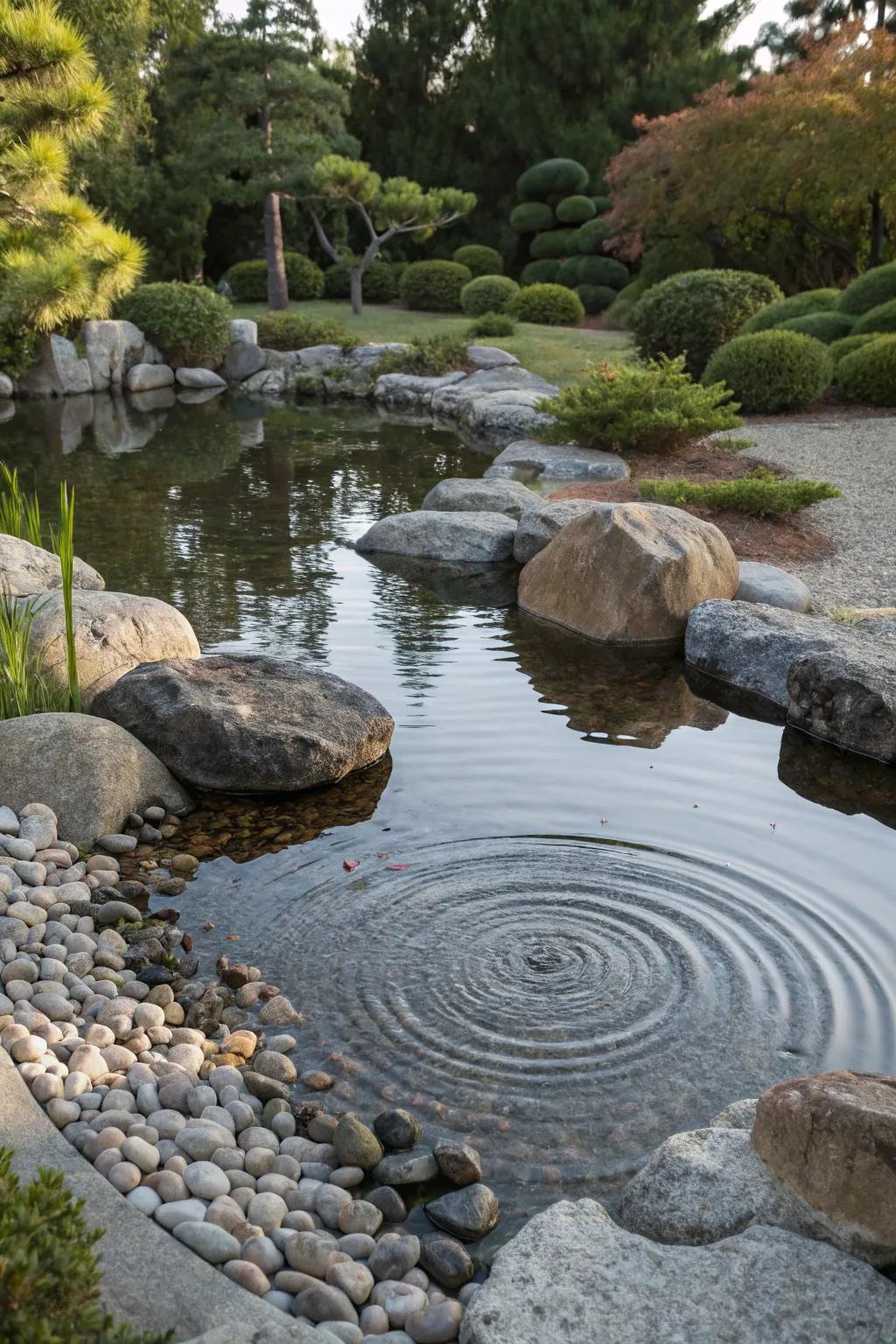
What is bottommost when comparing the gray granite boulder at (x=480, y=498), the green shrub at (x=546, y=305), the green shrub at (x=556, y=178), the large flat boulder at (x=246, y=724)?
the large flat boulder at (x=246, y=724)

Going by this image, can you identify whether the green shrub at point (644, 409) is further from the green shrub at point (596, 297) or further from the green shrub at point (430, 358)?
the green shrub at point (596, 297)

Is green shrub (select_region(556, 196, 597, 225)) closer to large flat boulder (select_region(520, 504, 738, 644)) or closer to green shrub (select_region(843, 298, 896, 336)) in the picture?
green shrub (select_region(843, 298, 896, 336))

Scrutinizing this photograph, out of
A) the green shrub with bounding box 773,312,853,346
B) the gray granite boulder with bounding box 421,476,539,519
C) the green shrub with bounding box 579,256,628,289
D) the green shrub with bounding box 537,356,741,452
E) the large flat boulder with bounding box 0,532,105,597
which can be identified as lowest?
the gray granite boulder with bounding box 421,476,539,519

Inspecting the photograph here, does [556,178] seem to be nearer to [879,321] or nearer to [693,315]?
[693,315]

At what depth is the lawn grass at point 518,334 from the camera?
19953 mm

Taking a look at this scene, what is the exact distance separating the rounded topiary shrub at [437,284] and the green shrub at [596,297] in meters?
2.96

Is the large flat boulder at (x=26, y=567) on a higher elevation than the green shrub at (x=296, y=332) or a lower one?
lower

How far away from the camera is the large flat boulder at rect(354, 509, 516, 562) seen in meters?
9.34

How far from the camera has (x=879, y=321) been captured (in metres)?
16.6

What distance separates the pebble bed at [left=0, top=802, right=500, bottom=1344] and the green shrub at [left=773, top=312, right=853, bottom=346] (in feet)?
51.6

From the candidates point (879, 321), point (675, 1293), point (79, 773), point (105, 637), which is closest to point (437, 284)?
point (879, 321)

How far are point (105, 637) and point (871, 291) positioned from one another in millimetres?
15366

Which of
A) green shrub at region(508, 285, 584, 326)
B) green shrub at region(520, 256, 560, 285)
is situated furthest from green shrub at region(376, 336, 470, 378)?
green shrub at region(520, 256, 560, 285)

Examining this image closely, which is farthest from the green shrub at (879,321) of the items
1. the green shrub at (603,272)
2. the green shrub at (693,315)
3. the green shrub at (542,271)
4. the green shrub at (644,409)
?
the green shrub at (542,271)
